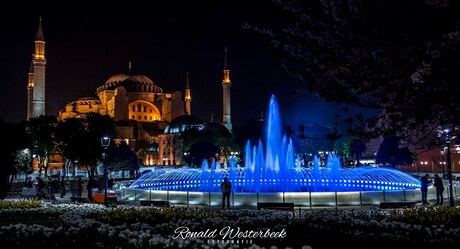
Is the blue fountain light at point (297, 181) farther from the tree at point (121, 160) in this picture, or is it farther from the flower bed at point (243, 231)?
the tree at point (121, 160)

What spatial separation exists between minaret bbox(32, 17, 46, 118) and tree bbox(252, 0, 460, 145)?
74403 millimetres

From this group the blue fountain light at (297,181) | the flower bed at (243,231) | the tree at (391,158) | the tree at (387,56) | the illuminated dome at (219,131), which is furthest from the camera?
the illuminated dome at (219,131)

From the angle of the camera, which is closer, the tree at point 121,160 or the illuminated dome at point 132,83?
the tree at point 121,160

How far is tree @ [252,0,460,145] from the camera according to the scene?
634cm

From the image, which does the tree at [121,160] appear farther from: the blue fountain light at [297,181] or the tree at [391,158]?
the tree at [391,158]

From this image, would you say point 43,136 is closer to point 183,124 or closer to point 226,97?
point 183,124

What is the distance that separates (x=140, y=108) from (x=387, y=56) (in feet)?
360

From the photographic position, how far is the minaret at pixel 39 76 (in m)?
75.1

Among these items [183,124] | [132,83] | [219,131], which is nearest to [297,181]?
[219,131]

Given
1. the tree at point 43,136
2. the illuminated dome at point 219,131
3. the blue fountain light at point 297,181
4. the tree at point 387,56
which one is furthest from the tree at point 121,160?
the tree at point 387,56

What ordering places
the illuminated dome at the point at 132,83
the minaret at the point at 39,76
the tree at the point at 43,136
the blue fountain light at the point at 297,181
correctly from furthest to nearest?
the illuminated dome at the point at 132,83, the minaret at the point at 39,76, the tree at the point at 43,136, the blue fountain light at the point at 297,181

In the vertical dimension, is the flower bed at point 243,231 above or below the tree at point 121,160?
below

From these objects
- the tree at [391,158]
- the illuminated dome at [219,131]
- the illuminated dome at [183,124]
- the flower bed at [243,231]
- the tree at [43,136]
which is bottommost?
the flower bed at [243,231]

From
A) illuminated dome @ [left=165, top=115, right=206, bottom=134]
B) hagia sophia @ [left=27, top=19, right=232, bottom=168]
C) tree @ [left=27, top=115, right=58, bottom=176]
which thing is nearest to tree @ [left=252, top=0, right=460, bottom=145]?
tree @ [left=27, top=115, right=58, bottom=176]
